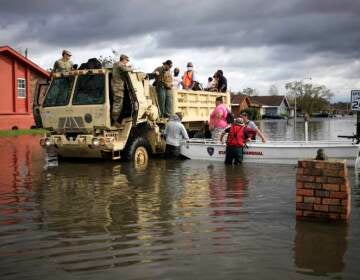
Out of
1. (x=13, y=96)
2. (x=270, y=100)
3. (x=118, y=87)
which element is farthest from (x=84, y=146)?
(x=270, y=100)

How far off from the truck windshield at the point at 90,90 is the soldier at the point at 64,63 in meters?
1.05

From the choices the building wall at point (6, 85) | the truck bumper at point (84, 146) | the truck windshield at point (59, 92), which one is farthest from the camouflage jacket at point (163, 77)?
the building wall at point (6, 85)

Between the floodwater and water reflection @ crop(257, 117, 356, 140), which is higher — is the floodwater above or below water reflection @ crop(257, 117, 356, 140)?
below

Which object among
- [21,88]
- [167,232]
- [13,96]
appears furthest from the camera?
[21,88]

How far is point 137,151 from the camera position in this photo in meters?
14.1

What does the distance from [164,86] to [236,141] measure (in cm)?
310

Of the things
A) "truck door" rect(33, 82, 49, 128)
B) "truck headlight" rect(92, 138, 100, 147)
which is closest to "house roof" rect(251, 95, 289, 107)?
"truck door" rect(33, 82, 49, 128)

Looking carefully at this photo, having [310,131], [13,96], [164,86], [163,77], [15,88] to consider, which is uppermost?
[15,88]

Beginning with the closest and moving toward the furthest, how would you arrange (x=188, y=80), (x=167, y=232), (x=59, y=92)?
(x=167, y=232), (x=59, y=92), (x=188, y=80)

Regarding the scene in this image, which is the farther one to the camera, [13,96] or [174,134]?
[13,96]

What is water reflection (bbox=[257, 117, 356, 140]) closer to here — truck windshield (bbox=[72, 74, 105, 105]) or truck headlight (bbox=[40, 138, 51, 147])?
truck windshield (bbox=[72, 74, 105, 105])

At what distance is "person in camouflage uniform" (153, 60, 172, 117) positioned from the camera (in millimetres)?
15203

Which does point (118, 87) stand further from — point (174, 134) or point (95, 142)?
point (174, 134)

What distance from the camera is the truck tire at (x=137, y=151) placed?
13.7 m
